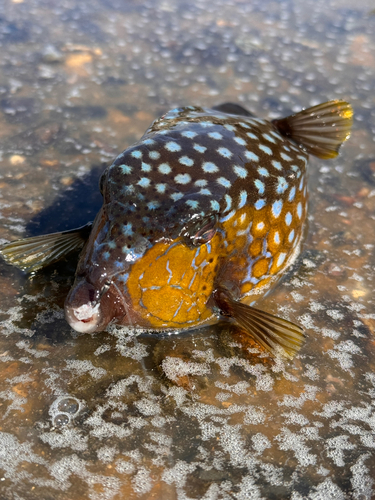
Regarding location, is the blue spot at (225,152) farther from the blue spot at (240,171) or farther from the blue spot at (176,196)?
the blue spot at (176,196)

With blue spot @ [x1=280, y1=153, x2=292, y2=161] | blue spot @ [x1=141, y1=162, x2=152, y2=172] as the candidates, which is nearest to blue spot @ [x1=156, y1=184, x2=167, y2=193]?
blue spot @ [x1=141, y1=162, x2=152, y2=172]

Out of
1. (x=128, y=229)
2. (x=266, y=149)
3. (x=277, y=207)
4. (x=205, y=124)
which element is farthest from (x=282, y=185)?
(x=128, y=229)

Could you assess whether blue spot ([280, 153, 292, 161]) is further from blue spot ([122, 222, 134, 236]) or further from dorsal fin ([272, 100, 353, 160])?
blue spot ([122, 222, 134, 236])

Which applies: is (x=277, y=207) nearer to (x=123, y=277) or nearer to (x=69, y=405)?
(x=123, y=277)

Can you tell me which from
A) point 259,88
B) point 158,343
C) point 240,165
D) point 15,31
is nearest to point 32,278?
point 158,343

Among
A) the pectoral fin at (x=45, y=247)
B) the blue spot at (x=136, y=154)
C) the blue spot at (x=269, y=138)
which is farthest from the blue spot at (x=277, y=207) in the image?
the pectoral fin at (x=45, y=247)

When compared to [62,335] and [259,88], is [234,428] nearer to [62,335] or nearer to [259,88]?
[62,335]

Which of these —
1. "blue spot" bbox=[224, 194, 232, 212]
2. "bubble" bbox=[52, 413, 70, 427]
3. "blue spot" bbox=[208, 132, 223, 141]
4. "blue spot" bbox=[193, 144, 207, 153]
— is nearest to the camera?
"bubble" bbox=[52, 413, 70, 427]
